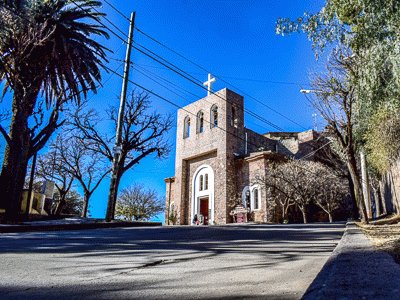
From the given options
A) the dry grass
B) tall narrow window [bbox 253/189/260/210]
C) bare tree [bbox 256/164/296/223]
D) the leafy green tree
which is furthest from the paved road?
tall narrow window [bbox 253/189/260/210]

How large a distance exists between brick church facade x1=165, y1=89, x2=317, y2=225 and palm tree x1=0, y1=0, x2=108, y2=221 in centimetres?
1132

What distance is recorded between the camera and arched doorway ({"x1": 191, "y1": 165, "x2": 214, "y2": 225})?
26859mm

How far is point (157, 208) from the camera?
130 feet

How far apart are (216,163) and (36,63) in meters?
16.5

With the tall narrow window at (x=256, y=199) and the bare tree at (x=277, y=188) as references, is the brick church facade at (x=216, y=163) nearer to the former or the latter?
the tall narrow window at (x=256, y=199)

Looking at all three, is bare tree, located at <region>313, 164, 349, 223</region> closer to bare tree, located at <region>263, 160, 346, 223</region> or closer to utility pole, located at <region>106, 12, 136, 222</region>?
bare tree, located at <region>263, 160, 346, 223</region>

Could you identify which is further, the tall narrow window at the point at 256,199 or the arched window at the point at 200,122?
the arched window at the point at 200,122

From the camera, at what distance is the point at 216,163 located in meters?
27.0

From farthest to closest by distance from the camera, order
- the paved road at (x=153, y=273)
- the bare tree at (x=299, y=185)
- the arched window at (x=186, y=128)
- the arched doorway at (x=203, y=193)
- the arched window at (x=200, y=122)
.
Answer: the arched window at (x=186, y=128)
the arched window at (x=200, y=122)
the arched doorway at (x=203, y=193)
the bare tree at (x=299, y=185)
the paved road at (x=153, y=273)

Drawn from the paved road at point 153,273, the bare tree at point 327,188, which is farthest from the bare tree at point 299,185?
the paved road at point 153,273

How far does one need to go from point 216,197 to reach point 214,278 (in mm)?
23797

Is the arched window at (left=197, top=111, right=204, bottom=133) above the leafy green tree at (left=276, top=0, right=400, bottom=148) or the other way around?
above

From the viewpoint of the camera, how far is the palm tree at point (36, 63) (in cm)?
1227

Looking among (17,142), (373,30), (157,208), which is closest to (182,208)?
(157,208)
